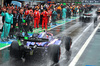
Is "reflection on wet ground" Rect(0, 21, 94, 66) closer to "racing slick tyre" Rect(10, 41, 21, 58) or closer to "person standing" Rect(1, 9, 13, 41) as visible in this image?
"racing slick tyre" Rect(10, 41, 21, 58)

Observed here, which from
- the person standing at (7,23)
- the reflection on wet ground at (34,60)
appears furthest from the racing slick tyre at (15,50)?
the person standing at (7,23)

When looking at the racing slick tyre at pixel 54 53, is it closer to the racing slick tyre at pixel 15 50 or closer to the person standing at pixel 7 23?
the racing slick tyre at pixel 15 50

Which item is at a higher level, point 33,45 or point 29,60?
A: point 33,45

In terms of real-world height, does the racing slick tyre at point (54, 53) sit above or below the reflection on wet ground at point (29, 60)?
above

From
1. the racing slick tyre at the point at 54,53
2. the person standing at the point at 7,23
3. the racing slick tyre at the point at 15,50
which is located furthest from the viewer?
the person standing at the point at 7,23

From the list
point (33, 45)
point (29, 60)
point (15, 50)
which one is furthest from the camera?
point (33, 45)

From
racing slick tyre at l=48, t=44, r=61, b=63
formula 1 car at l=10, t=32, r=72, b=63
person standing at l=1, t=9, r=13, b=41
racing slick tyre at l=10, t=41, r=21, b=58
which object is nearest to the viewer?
racing slick tyre at l=48, t=44, r=61, b=63

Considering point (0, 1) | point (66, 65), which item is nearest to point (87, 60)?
point (66, 65)

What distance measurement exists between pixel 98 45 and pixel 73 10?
27138 millimetres

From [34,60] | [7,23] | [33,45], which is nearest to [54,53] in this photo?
[34,60]

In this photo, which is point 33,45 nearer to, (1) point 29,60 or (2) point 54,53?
(1) point 29,60

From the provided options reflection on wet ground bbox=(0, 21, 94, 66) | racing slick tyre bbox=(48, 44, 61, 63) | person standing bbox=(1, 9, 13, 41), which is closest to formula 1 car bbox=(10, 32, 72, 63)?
racing slick tyre bbox=(48, 44, 61, 63)

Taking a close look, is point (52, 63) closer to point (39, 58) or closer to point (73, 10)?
point (39, 58)

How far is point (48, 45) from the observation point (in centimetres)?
1014
